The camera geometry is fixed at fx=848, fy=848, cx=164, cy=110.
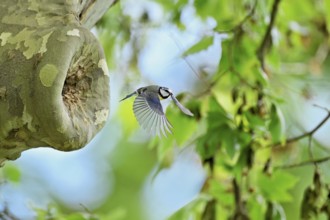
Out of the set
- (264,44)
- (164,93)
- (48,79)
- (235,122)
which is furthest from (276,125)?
(48,79)

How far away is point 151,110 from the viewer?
A: 85cm

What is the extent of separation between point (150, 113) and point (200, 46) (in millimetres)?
489

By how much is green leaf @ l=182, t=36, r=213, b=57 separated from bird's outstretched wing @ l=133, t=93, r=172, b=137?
18.2 inches

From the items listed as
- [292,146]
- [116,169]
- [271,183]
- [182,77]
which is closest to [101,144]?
[116,169]

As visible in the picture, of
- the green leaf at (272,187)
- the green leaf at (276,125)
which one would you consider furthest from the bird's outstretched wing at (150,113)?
the green leaf at (272,187)

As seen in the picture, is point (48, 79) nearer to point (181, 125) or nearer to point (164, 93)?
point (164, 93)

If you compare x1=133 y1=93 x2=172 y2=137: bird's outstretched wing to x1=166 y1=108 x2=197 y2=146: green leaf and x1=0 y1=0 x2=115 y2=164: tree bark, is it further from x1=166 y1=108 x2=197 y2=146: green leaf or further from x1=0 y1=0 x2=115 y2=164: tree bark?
x1=166 y1=108 x2=197 y2=146: green leaf

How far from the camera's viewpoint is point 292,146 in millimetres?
1659

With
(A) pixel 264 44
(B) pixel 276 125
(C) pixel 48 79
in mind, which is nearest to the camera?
(C) pixel 48 79

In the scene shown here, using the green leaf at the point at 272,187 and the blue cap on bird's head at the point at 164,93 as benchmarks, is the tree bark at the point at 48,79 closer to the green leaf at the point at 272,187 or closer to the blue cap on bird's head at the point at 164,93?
the blue cap on bird's head at the point at 164,93

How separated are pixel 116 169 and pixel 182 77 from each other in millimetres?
995

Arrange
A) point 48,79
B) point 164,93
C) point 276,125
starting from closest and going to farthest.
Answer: point 48,79 < point 164,93 < point 276,125

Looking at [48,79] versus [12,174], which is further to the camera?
[12,174]

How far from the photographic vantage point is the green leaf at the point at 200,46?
1.32 m
